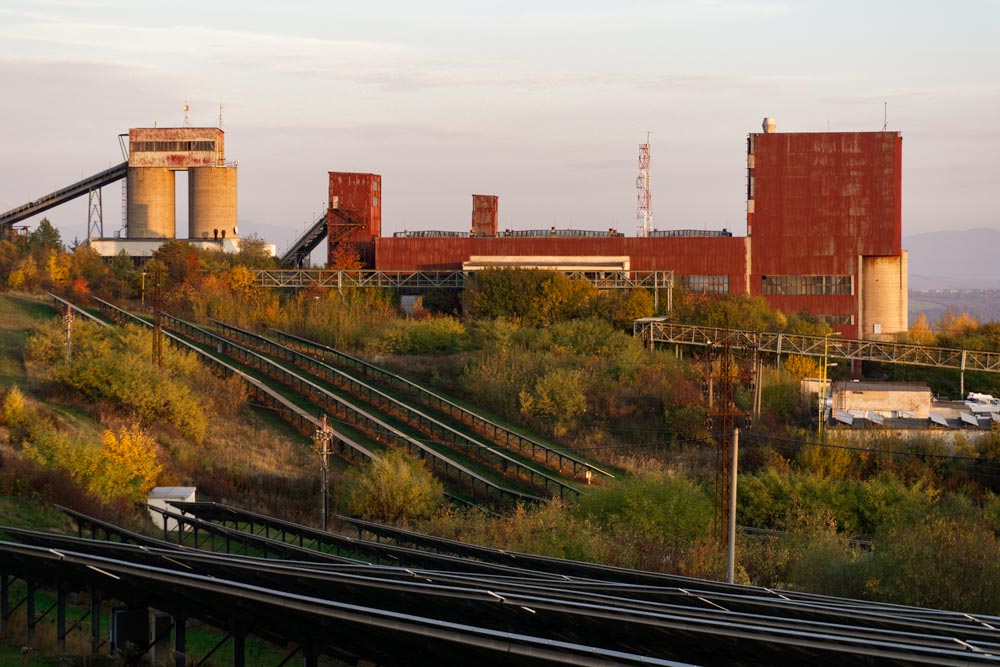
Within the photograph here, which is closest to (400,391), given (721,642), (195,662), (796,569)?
(796,569)

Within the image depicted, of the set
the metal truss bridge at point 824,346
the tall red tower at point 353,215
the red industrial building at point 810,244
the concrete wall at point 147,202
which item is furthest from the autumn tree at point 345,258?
the metal truss bridge at point 824,346

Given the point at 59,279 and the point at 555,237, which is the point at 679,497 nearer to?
the point at 555,237

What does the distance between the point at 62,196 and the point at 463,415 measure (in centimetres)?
5214

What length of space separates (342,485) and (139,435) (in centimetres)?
687

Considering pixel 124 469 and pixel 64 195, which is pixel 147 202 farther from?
pixel 124 469

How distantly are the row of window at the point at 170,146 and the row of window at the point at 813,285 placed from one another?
44.9 m

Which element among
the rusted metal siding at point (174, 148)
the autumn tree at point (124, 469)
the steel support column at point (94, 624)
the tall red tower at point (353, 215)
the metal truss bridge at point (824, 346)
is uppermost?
the rusted metal siding at point (174, 148)

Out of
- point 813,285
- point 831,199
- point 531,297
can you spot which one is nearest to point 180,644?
point 531,297

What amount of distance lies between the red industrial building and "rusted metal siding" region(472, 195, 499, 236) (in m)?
8.23

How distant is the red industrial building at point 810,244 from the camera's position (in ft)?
238

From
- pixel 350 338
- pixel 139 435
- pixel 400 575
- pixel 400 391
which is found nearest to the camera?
pixel 400 575

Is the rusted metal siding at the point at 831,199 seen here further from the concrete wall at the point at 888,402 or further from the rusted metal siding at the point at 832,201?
the concrete wall at the point at 888,402

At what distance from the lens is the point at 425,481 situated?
131 feet

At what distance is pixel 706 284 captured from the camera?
7331cm
